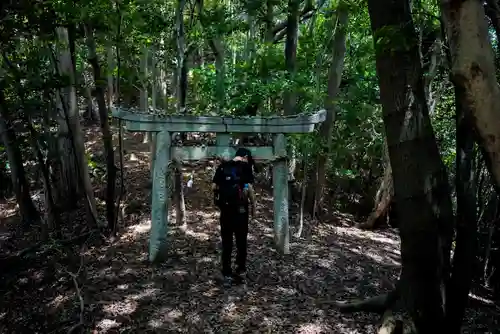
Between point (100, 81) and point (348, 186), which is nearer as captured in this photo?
point (100, 81)

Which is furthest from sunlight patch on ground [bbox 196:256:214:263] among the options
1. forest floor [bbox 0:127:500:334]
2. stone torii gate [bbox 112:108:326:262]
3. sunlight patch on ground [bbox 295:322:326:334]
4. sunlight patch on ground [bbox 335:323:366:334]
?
sunlight patch on ground [bbox 335:323:366:334]

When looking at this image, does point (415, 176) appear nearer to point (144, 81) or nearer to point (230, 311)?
point (230, 311)

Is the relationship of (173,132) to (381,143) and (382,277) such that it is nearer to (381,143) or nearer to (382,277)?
(382,277)

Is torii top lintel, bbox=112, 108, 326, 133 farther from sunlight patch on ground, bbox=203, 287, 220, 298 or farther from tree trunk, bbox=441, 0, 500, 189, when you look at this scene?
tree trunk, bbox=441, 0, 500, 189

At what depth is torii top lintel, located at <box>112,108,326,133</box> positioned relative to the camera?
7.31 meters

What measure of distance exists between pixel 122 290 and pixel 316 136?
6.46m

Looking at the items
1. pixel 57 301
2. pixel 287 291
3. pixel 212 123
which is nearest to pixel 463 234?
pixel 287 291

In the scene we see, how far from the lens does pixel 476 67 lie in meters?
2.62

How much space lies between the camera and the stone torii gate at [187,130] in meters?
7.44

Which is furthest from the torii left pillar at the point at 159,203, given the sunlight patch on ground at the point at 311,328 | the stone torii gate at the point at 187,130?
the sunlight patch on ground at the point at 311,328

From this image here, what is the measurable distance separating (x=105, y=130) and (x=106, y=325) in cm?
434

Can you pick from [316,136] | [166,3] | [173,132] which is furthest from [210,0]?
[173,132]

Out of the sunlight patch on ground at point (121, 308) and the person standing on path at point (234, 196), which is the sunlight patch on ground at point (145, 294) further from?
the person standing on path at point (234, 196)

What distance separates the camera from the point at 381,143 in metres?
14.4
